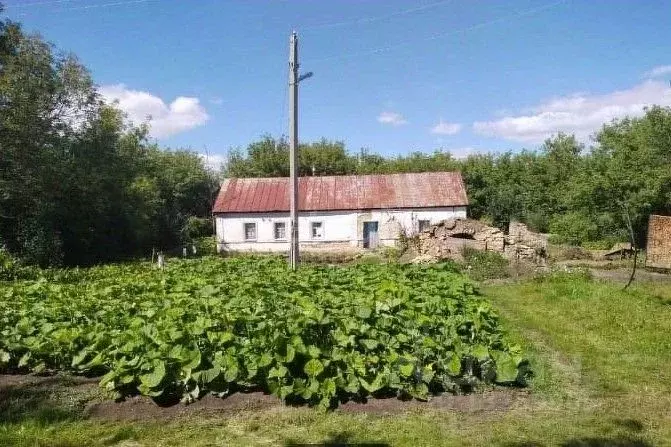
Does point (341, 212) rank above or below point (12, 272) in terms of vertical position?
above

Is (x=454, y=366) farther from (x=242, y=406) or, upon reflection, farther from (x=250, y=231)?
(x=250, y=231)

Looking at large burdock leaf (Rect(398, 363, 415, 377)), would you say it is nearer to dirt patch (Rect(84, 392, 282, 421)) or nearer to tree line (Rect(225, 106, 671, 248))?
dirt patch (Rect(84, 392, 282, 421))

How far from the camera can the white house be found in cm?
2922

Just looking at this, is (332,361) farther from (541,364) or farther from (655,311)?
(655,311)

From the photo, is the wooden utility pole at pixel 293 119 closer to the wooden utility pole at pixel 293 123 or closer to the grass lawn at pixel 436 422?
the wooden utility pole at pixel 293 123

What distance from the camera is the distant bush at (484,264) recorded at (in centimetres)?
1642

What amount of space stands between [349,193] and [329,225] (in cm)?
219

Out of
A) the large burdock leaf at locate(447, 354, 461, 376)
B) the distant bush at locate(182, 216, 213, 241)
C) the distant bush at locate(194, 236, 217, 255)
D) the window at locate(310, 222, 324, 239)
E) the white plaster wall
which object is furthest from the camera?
the distant bush at locate(182, 216, 213, 241)

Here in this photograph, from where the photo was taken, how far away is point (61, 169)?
25.5 meters

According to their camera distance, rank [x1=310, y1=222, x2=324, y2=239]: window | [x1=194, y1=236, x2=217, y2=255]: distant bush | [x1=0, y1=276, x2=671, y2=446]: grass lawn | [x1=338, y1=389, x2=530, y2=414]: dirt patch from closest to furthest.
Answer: [x1=0, y1=276, x2=671, y2=446]: grass lawn → [x1=338, y1=389, x2=530, y2=414]: dirt patch → [x1=310, y1=222, x2=324, y2=239]: window → [x1=194, y1=236, x2=217, y2=255]: distant bush

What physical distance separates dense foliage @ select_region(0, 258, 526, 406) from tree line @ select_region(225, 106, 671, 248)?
25.4 meters

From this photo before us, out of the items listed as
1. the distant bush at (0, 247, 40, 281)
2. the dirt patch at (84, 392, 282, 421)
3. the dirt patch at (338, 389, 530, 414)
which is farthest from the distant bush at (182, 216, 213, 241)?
the dirt patch at (338, 389, 530, 414)

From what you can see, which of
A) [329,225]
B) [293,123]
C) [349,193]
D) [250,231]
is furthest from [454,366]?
[250,231]

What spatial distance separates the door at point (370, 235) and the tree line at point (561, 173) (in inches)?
466
